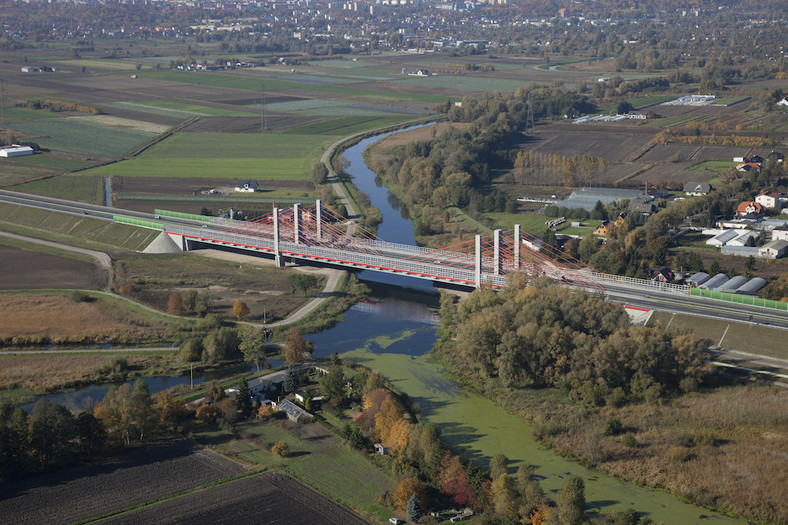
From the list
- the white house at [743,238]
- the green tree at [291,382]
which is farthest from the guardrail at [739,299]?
the green tree at [291,382]

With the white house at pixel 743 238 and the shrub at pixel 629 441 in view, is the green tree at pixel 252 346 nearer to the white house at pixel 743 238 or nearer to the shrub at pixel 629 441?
the shrub at pixel 629 441

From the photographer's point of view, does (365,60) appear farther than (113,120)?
Yes

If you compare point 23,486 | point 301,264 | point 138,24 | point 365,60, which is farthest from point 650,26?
point 23,486

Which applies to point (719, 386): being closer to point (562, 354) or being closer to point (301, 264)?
point (562, 354)

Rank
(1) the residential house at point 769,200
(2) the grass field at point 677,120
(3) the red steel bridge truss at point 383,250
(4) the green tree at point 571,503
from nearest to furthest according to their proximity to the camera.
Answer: (4) the green tree at point 571,503 < (3) the red steel bridge truss at point 383,250 < (1) the residential house at point 769,200 < (2) the grass field at point 677,120

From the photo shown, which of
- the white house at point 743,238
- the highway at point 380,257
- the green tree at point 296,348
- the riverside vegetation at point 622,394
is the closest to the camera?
the riverside vegetation at point 622,394

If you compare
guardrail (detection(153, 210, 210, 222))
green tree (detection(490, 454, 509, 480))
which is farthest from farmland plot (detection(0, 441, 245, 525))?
guardrail (detection(153, 210, 210, 222))

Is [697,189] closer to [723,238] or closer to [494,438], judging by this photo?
[723,238]
